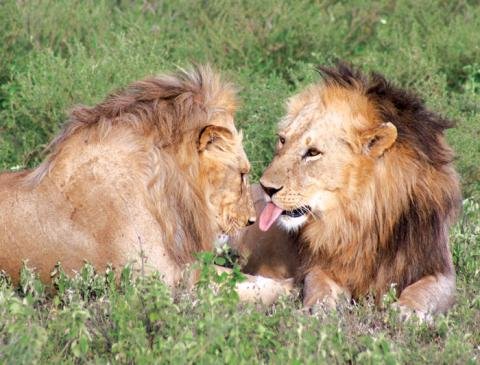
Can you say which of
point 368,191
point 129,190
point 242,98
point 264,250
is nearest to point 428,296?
point 368,191

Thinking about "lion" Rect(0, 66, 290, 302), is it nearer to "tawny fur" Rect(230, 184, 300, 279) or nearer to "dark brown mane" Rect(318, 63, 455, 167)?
"dark brown mane" Rect(318, 63, 455, 167)

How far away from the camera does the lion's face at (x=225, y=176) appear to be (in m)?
4.94

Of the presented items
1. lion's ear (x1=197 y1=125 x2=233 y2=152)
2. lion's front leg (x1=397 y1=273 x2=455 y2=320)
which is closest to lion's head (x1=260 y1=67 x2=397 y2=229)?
lion's ear (x1=197 y1=125 x2=233 y2=152)

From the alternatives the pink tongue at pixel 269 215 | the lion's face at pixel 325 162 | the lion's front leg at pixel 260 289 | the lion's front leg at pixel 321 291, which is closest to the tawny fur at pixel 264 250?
the lion's front leg at pixel 260 289

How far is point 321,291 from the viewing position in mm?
5027

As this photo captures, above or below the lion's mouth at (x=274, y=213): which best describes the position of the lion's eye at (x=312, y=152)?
above

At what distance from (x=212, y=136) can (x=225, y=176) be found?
18 centimetres

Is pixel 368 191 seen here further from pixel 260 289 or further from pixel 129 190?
pixel 129 190

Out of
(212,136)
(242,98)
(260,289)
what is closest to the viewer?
(212,136)

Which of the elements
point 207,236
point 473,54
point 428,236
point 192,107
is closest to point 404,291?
point 428,236

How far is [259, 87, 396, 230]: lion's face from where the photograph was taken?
16.2 feet

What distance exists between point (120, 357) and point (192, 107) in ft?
4.18

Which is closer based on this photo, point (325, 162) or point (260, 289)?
point (325, 162)

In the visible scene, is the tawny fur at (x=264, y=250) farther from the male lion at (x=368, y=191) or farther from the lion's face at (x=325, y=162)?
the lion's face at (x=325, y=162)
